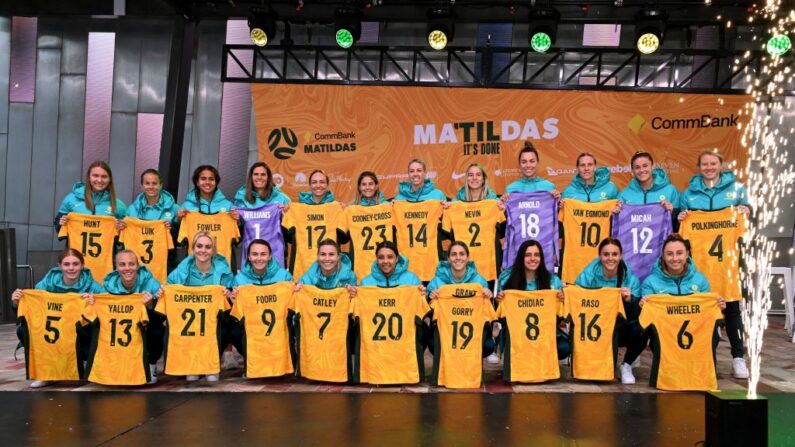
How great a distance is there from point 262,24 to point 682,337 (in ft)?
25.8

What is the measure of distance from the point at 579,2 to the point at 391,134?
374cm

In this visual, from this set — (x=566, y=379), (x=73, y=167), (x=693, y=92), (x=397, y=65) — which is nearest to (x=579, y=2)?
(x=693, y=92)

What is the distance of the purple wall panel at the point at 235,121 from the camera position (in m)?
12.7

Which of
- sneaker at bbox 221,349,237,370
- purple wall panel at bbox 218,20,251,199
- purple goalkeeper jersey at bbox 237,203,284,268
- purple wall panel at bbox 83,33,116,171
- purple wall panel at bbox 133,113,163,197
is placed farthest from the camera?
purple wall panel at bbox 83,33,116,171

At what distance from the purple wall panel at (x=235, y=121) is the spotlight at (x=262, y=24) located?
196 centimetres

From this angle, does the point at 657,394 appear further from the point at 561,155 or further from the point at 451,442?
the point at 561,155

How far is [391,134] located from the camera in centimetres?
1144

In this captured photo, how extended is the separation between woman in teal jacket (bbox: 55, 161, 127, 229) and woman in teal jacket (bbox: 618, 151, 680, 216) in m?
5.42

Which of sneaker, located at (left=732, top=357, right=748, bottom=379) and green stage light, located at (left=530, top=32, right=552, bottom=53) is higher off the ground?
green stage light, located at (left=530, top=32, right=552, bottom=53)

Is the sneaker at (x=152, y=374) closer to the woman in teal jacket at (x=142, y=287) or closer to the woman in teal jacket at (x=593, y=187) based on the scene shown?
the woman in teal jacket at (x=142, y=287)

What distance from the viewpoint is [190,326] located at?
6.08 meters

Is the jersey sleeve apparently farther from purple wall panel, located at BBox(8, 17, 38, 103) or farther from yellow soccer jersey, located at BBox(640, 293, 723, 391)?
purple wall panel, located at BBox(8, 17, 38, 103)

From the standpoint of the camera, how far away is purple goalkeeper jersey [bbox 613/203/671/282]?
6.92m

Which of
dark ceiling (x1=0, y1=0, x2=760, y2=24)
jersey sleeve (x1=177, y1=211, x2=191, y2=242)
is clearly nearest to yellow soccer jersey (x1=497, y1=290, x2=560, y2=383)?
jersey sleeve (x1=177, y1=211, x2=191, y2=242)
